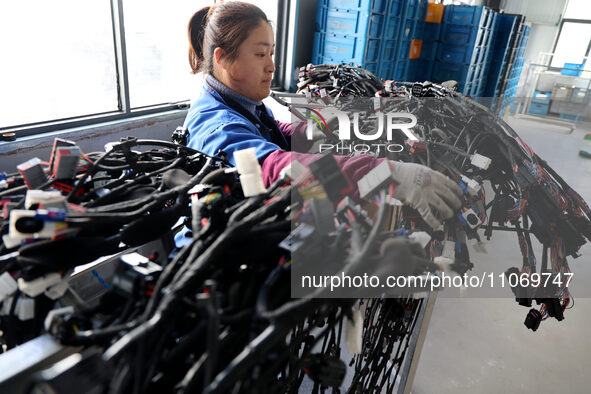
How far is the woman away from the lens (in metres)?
0.91

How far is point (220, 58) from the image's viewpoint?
1145 millimetres

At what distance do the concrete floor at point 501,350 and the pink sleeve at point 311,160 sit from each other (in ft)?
4.42

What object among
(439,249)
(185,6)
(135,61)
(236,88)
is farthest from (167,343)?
(185,6)

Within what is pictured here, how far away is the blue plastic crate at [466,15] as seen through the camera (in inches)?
197

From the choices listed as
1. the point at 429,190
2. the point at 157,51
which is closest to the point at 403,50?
the point at 157,51

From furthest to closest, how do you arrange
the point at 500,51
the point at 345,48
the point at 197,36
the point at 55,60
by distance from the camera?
the point at 500,51 → the point at 345,48 → the point at 55,60 → the point at 197,36

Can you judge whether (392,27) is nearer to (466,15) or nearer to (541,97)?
(466,15)

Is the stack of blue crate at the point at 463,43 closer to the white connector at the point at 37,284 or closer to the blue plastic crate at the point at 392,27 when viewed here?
the blue plastic crate at the point at 392,27

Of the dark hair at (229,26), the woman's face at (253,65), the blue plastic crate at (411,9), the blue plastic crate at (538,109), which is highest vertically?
the blue plastic crate at (411,9)

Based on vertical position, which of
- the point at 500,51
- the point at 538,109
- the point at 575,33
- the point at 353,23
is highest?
the point at 575,33

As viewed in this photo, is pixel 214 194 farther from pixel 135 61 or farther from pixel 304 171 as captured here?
pixel 135 61

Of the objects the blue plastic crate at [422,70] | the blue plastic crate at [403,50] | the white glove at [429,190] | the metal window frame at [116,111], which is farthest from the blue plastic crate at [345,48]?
the white glove at [429,190]

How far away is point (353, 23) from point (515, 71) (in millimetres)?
5081

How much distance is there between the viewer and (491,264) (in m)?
2.55
